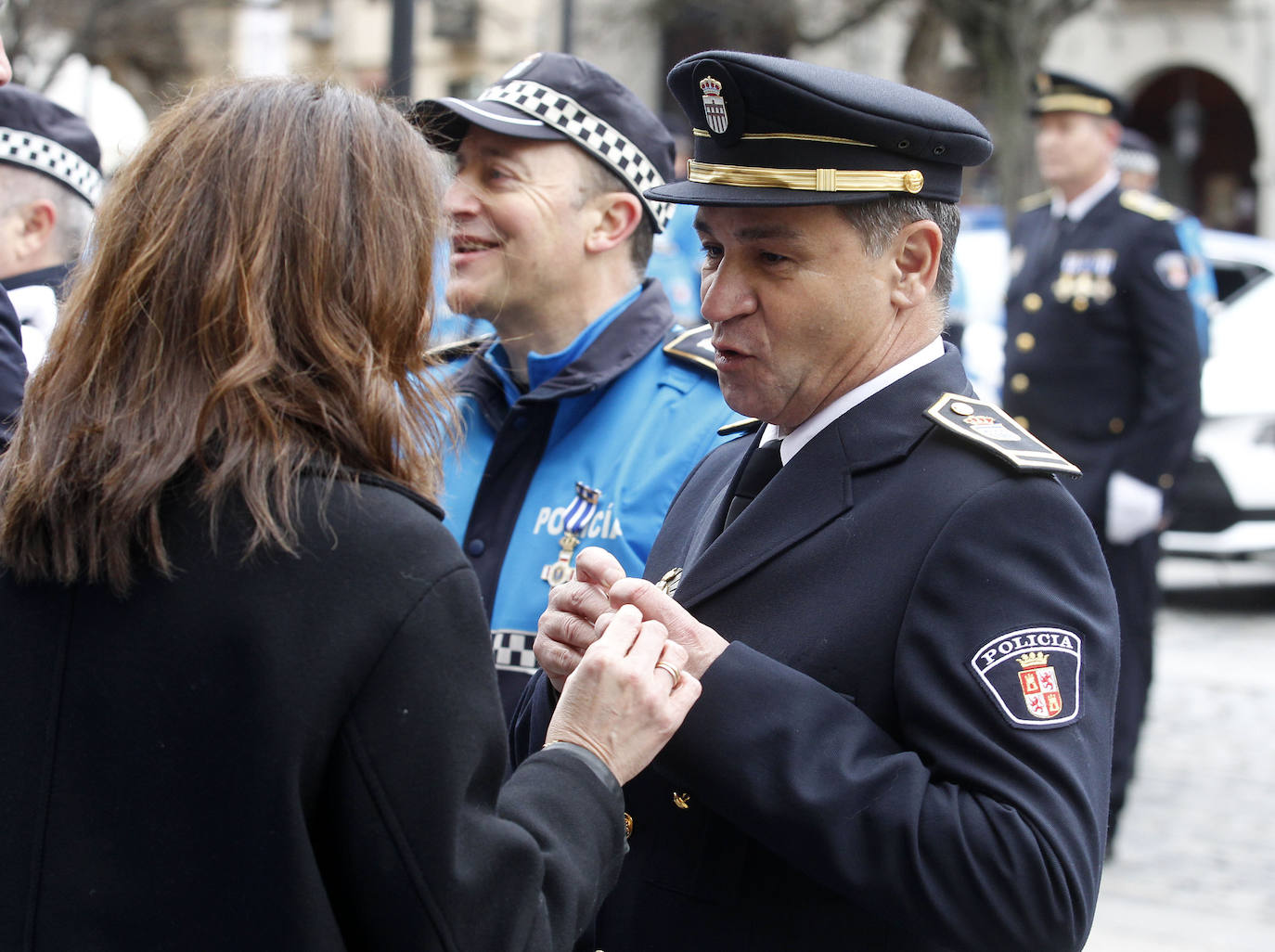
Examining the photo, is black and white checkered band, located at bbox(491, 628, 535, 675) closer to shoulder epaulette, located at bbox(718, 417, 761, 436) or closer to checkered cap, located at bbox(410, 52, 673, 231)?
shoulder epaulette, located at bbox(718, 417, 761, 436)

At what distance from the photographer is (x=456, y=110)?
2859 millimetres

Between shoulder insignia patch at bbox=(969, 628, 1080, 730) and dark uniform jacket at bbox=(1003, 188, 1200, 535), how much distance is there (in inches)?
140

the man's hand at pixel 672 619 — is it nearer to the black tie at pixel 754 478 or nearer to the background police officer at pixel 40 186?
the black tie at pixel 754 478

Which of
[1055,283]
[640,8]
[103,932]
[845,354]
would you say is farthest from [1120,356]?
[640,8]

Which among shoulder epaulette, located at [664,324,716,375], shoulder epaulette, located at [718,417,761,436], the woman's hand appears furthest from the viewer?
shoulder epaulette, located at [664,324,716,375]

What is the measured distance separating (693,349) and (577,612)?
1132 millimetres

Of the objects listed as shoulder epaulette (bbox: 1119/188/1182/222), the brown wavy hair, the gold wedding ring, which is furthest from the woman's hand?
shoulder epaulette (bbox: 1119/188/1182/222)

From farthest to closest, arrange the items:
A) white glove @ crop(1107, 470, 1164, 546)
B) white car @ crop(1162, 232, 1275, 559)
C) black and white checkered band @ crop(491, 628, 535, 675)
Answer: white car @ crop(1162, 232, 1275, 559) → white glove @ crop(1107, 470, 1164, 546) → black and white checkered band @ crop(491, 628, 535, 675)

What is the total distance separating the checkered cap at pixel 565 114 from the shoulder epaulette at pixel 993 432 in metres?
1.20

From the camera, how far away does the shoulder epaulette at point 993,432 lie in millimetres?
1842

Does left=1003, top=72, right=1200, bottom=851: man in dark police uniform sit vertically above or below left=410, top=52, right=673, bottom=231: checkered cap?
below

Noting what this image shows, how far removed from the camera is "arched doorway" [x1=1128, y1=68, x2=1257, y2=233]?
891 inches

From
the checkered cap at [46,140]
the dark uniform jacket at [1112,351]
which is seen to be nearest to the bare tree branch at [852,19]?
the dark uniform jacket at [1112,351]

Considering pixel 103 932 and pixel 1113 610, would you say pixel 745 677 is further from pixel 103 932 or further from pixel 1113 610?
pixel 103 932
